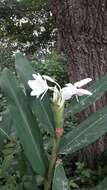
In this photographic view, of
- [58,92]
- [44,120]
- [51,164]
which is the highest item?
[58,92]

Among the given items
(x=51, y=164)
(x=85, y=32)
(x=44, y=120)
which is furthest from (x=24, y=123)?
(x=85, y=32)

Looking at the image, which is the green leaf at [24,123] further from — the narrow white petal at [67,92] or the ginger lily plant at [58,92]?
the narrow white petal at [67,92]

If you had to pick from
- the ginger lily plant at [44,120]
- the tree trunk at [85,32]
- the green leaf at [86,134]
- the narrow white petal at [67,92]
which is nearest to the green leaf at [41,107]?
the ginger lily plant at [44,120]

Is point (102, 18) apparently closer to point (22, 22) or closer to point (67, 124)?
point (67, 124)

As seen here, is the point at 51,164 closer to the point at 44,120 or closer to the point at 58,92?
the point at 44,120

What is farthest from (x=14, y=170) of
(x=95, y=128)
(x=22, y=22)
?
(x=22, y=22)

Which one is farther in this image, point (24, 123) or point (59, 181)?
point (24, 123)
